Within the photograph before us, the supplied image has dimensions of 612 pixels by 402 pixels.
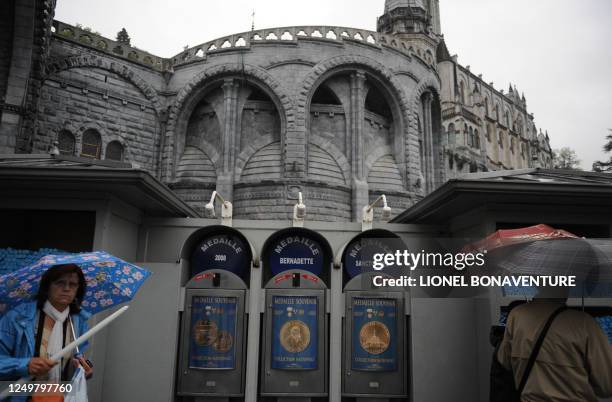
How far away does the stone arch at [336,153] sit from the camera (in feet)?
73.5

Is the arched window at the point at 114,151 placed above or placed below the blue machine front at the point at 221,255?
above

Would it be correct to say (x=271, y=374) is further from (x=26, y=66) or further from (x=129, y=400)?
(x=26, y=66)

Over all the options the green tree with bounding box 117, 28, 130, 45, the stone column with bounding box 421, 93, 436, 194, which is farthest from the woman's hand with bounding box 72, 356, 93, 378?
the green tree with bounding box 117, 28, 130, 45

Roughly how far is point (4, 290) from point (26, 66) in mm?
15866

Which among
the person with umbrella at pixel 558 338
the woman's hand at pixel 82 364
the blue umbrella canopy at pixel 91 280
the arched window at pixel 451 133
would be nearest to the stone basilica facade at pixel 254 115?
the blue umbrella canopy at pixel 91 280

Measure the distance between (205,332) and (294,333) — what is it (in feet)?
4.46

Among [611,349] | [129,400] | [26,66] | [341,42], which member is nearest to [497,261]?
[611,349]

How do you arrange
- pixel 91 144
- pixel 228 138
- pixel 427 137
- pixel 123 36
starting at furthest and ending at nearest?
pixel 123 36, pixel 427 137, pixel 228 138, pixel 91 144

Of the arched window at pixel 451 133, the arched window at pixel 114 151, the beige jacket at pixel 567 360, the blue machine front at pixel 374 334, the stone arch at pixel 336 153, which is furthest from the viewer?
the arched window at pixel 451 133

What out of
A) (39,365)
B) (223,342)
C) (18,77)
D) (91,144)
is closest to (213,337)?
(223,342)

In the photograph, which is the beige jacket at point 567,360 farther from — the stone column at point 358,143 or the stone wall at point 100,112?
the stone wall at point 100,112

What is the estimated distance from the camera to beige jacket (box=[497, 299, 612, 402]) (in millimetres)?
3398

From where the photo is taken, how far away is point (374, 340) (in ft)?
22.2

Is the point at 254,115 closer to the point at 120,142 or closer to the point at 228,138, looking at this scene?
the point at 228,138
